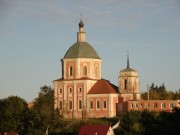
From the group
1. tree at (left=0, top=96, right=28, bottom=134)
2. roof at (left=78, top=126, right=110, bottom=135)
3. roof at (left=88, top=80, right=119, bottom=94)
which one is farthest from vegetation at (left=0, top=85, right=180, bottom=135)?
roof at (left=88, top=80, right=119, bottom=94)

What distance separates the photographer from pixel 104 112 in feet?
291

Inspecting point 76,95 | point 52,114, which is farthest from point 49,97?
point 52,114

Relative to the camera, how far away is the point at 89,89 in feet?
296

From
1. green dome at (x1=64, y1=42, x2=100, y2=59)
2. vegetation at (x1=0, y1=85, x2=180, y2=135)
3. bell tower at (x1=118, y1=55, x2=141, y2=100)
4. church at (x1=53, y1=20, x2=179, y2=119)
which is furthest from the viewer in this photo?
green dome at (x1=64, y1=42, x2=100, y2=59)

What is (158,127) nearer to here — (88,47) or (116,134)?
(116,134)

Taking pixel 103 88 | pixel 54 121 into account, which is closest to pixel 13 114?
pixel 54 121

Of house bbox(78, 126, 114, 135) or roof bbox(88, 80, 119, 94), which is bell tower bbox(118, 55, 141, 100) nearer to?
roof bbox(88, 80, 119, 94)

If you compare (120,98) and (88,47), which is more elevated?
(88,47)

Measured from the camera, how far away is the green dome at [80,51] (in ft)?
299

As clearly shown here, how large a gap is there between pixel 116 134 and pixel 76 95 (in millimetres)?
20281

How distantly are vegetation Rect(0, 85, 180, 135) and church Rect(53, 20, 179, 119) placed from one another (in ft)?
8.44

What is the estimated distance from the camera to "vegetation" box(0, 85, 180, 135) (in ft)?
228

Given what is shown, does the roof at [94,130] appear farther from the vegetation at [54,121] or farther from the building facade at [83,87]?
the building facade at [83,87]

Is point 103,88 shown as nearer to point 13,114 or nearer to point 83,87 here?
point 83,87
